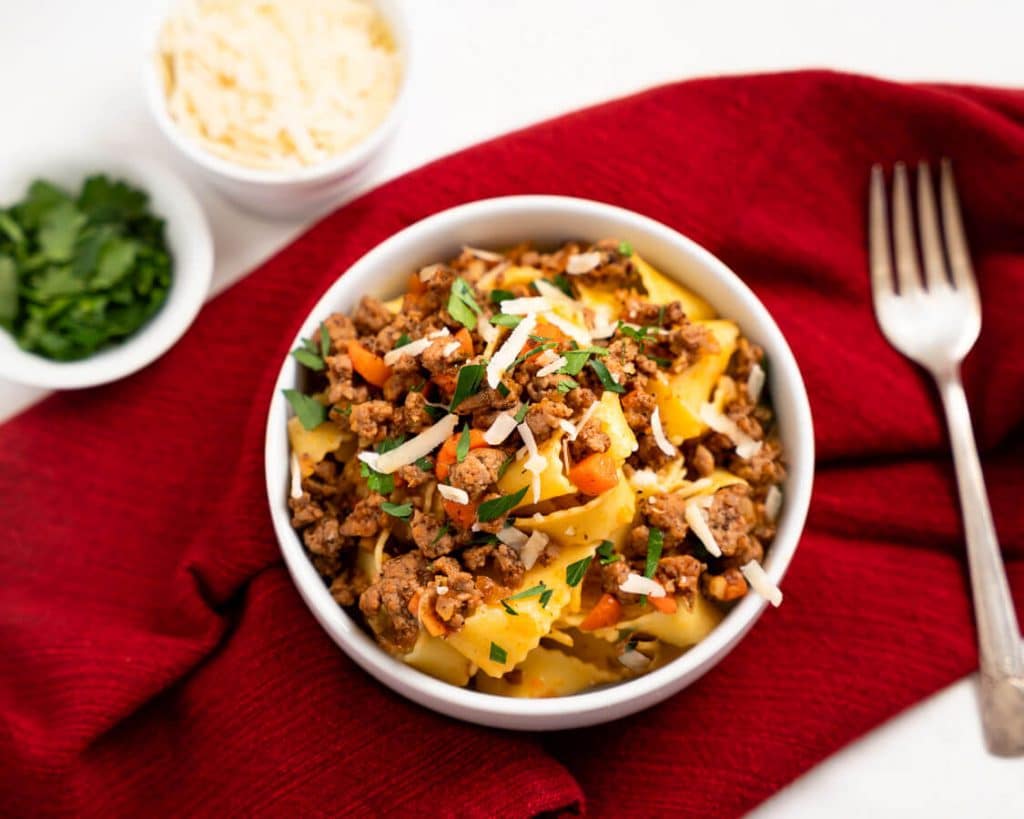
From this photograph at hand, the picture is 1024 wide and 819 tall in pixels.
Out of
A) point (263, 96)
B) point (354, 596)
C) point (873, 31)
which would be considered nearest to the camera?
point (354, 596)

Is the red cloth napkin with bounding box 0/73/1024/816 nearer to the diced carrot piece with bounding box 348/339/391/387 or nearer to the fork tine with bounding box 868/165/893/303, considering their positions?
the fork tine with bounding box 868/165/893/303

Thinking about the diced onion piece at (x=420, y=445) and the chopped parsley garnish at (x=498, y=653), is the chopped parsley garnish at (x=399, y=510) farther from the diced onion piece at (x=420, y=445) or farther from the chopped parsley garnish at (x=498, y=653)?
the chopped parsley garnish at (x=498, y=653)

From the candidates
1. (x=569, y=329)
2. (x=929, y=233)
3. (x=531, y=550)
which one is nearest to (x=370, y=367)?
(x=569, y=329)

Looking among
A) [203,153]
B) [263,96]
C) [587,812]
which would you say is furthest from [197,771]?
[263,96]

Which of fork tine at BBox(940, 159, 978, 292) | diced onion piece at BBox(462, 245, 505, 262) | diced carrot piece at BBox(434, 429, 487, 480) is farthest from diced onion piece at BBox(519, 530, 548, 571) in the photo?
fork tine at BBox(940, 159, 978, 292)

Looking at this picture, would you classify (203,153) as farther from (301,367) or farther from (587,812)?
(587,812)

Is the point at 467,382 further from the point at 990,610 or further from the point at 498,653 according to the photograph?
the point at 990,610

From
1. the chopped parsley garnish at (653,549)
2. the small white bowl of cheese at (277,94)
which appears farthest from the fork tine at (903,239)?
the small white bowl of cheese at (277,94)
